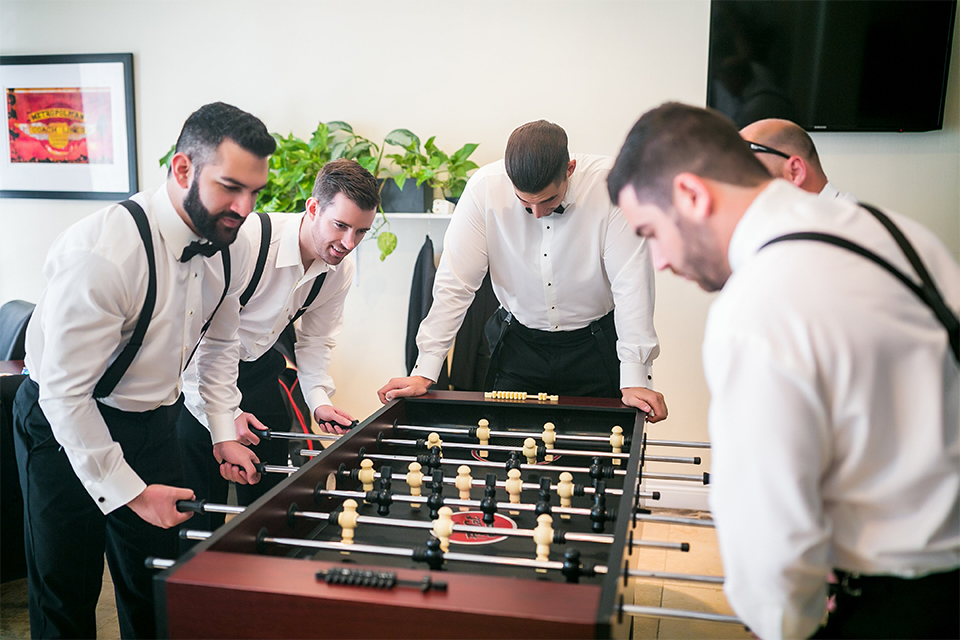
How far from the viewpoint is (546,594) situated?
1163 millimetres

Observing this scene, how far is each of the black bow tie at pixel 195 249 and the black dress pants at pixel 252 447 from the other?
2.78 feet

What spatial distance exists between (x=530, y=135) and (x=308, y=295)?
0.98 m

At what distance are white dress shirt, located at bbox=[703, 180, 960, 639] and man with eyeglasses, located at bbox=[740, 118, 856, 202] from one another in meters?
1.07

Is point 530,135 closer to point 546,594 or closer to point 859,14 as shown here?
point 546,594

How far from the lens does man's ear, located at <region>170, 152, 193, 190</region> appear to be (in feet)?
5.93

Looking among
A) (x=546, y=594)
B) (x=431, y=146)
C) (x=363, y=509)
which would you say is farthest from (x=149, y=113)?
(x=546, y=594)

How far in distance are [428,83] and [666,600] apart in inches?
112

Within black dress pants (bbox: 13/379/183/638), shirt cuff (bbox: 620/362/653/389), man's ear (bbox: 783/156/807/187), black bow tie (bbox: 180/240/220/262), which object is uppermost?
man's ear (bbox: 783/156/807/187)

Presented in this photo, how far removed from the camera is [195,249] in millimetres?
1878

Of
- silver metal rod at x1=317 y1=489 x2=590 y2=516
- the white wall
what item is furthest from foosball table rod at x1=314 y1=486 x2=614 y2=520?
the white wall

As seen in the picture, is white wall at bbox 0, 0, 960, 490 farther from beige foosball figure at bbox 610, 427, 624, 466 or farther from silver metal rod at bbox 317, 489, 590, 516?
silver metal rod at bbox 317, 489, 590, 516

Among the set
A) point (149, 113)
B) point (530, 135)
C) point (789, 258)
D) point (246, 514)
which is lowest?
point (246, 514)

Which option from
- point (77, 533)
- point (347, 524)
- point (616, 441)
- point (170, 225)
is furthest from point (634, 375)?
point (77, 533)

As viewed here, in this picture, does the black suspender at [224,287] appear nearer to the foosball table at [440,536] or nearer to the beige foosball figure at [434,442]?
the foosball table at [440,536]
